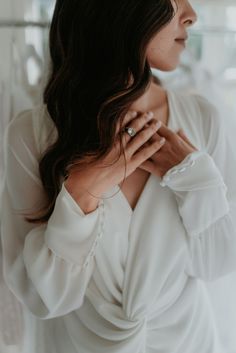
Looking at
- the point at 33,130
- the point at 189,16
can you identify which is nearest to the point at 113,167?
the point at 33,130

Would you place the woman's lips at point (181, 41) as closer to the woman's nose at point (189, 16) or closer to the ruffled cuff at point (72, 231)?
the woman's nose at point (189, 16)

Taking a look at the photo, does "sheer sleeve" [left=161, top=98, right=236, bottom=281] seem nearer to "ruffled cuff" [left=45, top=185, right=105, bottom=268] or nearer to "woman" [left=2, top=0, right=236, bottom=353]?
"woman" [left=2, top=0, right=236, bottom=353]

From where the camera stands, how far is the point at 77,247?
0.75m

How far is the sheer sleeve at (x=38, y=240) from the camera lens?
74 centimetres

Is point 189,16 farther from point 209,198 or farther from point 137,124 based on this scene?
point 209,198

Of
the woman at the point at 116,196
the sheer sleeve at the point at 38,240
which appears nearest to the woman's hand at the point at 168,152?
the woman at the point at 116,196

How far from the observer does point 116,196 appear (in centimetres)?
80

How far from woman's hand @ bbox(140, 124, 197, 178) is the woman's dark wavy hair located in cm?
9

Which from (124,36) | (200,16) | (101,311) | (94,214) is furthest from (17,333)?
(200,16)

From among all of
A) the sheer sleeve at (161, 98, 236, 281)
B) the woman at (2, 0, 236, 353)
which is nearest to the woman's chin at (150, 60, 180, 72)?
the woman at (2, 0, 236, 353)

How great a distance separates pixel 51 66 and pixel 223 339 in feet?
2.11

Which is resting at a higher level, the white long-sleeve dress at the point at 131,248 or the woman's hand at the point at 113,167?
the woman's hand at the point at 113,167

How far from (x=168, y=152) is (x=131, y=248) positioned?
17 centimetres

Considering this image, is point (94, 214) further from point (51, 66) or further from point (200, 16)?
point (200, 16)
